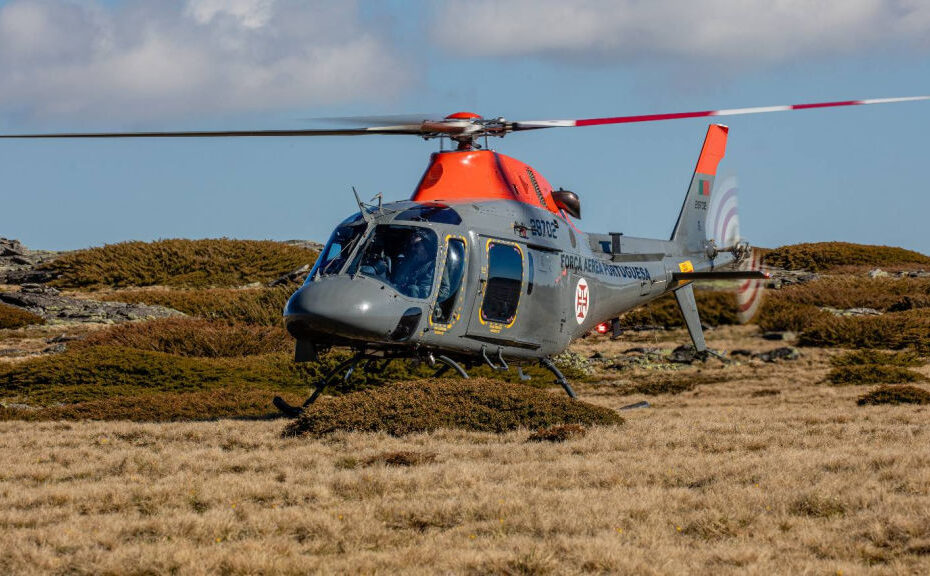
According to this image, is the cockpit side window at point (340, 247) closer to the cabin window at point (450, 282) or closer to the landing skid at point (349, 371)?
the cabin window at point (450, 282)

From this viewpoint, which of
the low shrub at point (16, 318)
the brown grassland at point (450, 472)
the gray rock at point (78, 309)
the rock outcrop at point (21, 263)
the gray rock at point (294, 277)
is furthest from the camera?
the rock outcrop at point (21, 263)

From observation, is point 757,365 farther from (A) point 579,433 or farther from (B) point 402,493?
(B) point 402,493

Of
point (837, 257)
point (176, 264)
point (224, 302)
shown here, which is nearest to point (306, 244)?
point (176, 264)

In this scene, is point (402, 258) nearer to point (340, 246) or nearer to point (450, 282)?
point (450, 282)

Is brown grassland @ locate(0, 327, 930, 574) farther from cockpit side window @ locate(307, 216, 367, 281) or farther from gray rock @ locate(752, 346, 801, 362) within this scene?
gray rock @ locate(752, 346, 801, 362)

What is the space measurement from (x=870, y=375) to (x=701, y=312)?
8713 mm

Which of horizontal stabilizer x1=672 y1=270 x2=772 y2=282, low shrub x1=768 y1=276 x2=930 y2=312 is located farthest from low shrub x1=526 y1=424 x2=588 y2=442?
low shrub x1=768 y1=276 x2=930 y2=312

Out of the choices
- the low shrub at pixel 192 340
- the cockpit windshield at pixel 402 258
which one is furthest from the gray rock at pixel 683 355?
the cockpit windshield at pixel 402 258

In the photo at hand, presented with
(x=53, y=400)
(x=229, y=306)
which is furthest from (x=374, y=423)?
(x=229, y=306)

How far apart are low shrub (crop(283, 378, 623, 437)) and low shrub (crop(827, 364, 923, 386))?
9.11 metres

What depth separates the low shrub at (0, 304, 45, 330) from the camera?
28953mm

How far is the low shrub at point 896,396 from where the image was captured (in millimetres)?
16406

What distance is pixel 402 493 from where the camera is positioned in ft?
30.1

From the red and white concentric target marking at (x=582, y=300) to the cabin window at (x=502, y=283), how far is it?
191cm
